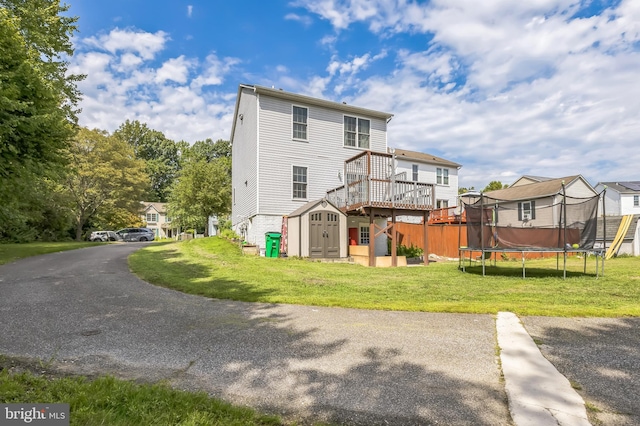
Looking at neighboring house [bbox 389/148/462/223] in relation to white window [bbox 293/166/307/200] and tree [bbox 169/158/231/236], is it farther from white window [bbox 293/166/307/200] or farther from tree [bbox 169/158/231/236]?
tree [bbox 169/158/231/236]

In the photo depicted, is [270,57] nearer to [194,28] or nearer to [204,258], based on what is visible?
[194,28]

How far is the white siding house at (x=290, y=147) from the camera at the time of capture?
16.9 m

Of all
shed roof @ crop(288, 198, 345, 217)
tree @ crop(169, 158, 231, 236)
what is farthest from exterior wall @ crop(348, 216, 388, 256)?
tree @ crop(169, 158, 231, 236)

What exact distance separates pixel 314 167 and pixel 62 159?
11.1 meters

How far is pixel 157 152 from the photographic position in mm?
65062

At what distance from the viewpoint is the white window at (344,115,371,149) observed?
62.8 ft

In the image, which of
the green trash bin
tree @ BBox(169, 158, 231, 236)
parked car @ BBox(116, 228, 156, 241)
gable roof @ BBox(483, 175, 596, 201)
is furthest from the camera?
parked car @ BBox(116, 228, 156, 241)

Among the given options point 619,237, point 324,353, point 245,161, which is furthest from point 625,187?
point 324,353

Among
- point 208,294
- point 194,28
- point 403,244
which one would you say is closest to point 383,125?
point 403,244

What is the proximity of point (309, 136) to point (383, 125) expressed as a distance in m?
4.67

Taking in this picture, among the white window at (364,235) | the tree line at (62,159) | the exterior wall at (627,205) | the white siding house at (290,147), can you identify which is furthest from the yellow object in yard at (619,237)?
the exterior wall at (627,205)

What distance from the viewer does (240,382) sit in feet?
10.6

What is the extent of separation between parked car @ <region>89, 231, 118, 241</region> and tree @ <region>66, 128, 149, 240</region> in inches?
47.8

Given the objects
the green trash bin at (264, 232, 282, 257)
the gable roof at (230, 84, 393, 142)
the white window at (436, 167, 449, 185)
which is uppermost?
the gable roof at (230, 84, 393, 142)
